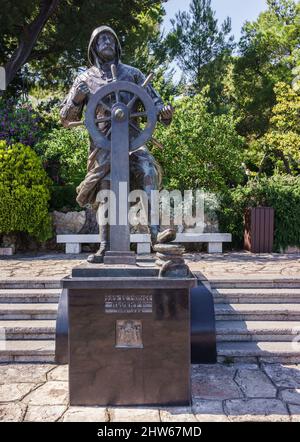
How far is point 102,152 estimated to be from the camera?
3822 mm

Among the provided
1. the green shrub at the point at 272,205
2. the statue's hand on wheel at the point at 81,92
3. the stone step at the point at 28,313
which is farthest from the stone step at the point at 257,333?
the green shrub at the point at 272,205

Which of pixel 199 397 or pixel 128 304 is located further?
pixel 199 397

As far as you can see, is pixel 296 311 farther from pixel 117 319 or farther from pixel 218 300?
pixel 117 319

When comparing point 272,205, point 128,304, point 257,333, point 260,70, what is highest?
point 260,70

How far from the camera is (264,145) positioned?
18797mm

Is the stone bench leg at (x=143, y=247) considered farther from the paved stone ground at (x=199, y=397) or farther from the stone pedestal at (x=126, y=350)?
the stone pedestal at (x=126, y=350)

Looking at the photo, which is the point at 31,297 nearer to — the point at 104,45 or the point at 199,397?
the point at 199,397

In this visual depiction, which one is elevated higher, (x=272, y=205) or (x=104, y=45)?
(x=104, y=45)

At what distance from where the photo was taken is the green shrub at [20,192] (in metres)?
7.93

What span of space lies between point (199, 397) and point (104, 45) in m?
3.19

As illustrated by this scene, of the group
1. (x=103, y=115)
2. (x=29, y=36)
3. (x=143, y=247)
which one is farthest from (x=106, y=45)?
(x=29, y=36)

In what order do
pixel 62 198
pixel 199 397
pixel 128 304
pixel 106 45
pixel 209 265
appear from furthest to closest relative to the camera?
pixel 62 198, pixel 209 265, pixel 106 45, pixel 199 397, pixel 128 304

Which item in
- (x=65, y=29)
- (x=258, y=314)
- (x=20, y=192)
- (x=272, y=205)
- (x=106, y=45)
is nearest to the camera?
(x=106, y=45)

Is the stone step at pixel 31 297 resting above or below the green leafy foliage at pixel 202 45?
below
